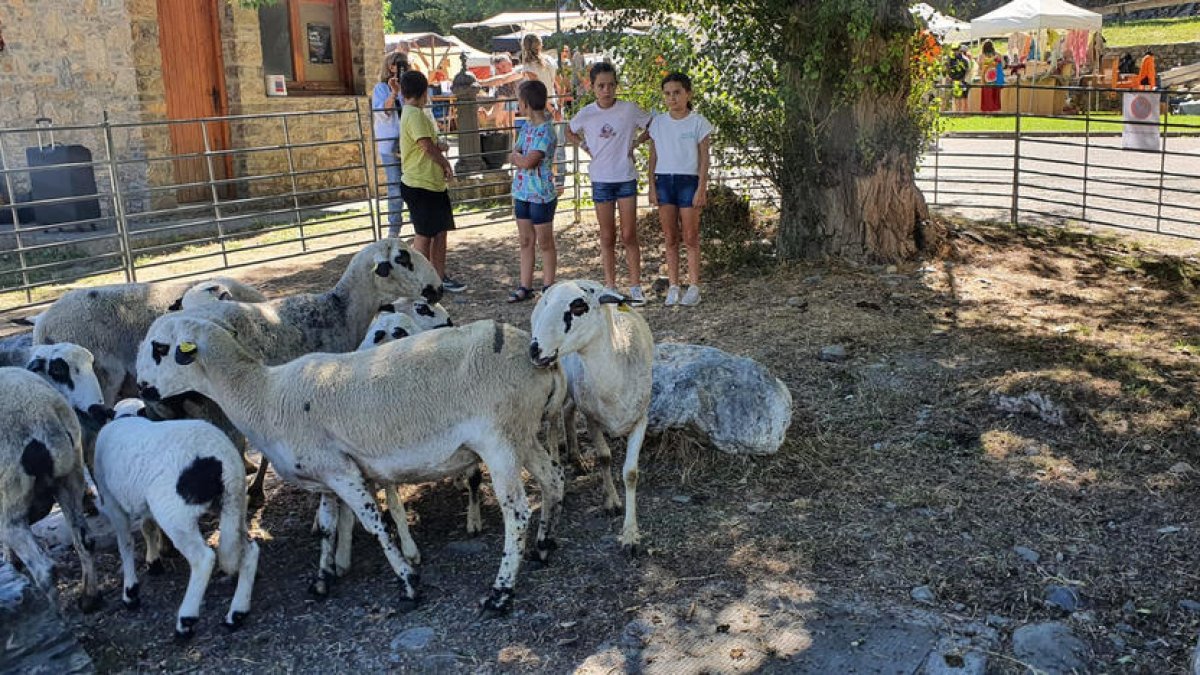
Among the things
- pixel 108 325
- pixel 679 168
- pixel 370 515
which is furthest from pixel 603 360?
pixel 679 168

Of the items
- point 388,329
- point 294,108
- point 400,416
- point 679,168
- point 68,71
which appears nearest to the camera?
point 400,416

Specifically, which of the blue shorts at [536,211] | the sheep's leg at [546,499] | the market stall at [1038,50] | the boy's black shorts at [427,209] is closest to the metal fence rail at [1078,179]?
the blue shorts at [536,211]

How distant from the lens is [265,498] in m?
5.84

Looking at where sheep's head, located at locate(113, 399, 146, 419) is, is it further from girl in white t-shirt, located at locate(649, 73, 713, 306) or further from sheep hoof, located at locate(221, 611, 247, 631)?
girl in white t-shirt, located at locate(649, 73, 713, 306)

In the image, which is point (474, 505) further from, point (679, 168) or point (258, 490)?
point (679, 168)

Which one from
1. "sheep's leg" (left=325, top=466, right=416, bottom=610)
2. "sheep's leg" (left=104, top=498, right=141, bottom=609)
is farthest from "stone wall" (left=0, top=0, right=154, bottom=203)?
"sheep's leg" (left=325, top=466, right=416, bottom=610)

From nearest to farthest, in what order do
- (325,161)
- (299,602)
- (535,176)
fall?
1. (299,602)
2. (535,176)
3. (325,161)

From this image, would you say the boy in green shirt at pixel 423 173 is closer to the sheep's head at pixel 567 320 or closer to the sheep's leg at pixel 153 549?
the sheep's head at pixel 567 320

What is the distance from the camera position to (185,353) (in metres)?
4.78

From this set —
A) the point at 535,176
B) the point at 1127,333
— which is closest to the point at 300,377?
the point at 535,176

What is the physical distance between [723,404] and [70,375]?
3.30m

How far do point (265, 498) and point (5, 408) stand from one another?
5.34ft

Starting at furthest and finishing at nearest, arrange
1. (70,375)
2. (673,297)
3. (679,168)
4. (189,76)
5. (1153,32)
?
(1153,32)
(189,76)
(673,297)
(679,168)
(70,375)

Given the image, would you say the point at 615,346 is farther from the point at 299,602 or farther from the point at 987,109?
the point at 987,109
